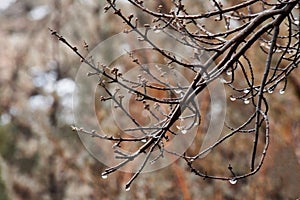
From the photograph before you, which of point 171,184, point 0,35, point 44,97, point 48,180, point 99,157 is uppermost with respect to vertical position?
point 0,35

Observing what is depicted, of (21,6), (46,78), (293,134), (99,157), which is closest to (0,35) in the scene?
(21,6)

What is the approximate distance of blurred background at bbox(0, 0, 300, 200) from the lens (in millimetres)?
3893

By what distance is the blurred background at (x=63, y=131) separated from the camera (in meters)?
3.89

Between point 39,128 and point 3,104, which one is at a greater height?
point 3,104

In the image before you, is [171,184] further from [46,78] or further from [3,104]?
[3,104]

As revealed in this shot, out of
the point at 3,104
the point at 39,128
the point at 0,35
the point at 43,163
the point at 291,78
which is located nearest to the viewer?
the point at 291,78

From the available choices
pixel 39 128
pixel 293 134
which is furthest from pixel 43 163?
pixel 293 134

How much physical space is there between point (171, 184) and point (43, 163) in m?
2.04

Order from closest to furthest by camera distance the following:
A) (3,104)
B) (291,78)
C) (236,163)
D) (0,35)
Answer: (291,78), (236,163), (3,104), (0,35)

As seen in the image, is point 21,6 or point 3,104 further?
point 21,6

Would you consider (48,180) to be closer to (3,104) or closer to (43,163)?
(43,163)

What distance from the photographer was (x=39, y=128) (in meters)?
5.38

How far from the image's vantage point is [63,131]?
5.38m

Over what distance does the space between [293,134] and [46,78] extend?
3.09 m
